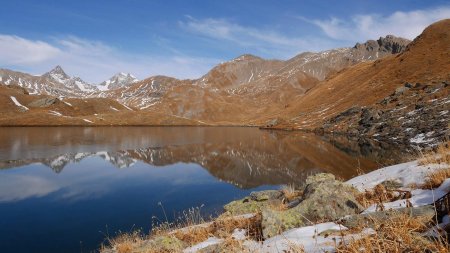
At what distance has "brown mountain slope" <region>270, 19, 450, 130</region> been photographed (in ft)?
347

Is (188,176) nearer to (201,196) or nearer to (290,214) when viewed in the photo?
(201,196)

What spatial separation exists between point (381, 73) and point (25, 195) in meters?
132

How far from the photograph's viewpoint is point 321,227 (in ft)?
27.1

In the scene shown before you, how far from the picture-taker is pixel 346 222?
25.5 feet

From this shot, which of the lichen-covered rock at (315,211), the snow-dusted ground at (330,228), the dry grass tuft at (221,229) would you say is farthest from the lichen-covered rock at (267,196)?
the lichen-covered rock at (315,211)

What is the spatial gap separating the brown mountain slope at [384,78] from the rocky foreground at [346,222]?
92.6 metres

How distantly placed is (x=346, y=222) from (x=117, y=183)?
27.0m

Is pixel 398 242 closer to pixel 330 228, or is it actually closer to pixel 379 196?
pixel 330 228

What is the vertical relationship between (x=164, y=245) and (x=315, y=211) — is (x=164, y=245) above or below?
below

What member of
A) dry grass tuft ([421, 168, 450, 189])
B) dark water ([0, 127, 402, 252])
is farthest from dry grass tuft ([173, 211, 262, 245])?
dark water ([0, 127, 402, 252])

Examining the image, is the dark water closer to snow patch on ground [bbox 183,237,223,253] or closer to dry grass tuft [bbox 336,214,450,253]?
snow patch on ground [bbox 183,237,223,253]

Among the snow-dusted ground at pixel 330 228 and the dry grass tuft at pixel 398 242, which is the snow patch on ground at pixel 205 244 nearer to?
the snow-dusted ground at pixel 330 228

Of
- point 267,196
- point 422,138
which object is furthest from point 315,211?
point 422,138

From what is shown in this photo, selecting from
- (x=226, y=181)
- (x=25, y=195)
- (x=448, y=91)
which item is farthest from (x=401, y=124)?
(x=25, y=195)
